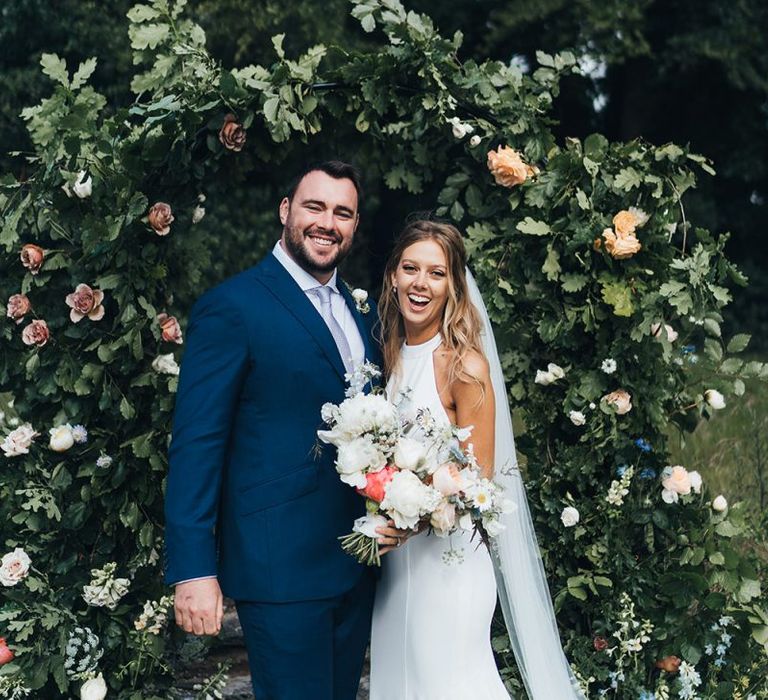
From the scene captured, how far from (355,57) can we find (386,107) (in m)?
0.23

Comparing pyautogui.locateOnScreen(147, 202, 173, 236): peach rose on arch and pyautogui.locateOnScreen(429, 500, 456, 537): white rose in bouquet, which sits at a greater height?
pyautogui.locateOnScreen(147, 202, 173, 236): peach rose on arch

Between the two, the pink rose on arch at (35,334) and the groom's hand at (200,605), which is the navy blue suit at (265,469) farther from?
the pink rose on arch at (35,334)

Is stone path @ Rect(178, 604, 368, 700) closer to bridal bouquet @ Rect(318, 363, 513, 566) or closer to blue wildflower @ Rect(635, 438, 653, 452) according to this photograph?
blue wildflower @ Rect(635, 438, 653, 452)

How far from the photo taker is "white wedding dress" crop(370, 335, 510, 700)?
3.16 metres

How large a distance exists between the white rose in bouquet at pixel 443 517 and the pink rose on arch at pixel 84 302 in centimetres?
167

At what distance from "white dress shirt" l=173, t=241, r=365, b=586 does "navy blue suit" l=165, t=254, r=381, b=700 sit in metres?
0.12

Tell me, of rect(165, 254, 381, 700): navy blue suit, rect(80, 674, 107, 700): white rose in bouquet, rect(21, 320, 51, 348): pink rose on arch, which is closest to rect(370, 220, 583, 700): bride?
rect(165, 254, 381, 700): navy blue suit

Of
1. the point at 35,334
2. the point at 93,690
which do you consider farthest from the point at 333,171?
the point at 93,690

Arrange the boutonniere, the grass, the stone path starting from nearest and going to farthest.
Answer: the boutonniere < the stone path < the grass

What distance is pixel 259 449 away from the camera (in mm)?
3014

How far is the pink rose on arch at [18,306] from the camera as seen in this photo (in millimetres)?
3781

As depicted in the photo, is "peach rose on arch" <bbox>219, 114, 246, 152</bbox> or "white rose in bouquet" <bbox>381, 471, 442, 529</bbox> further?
"peach rose on arch" <bbox>219, 114, 246, 152</bbox>

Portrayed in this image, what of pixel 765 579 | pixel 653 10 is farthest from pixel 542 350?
pixel 653 10

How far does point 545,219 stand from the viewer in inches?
154
